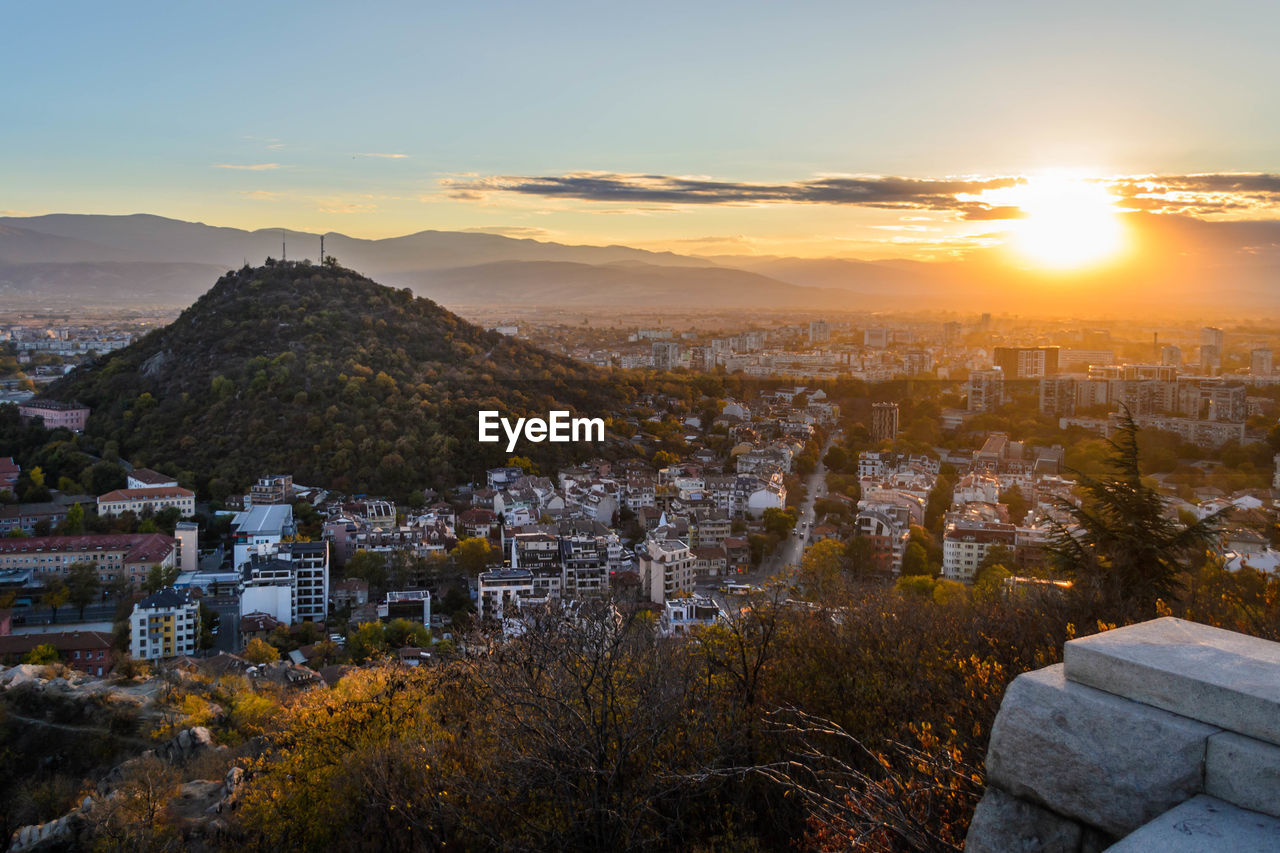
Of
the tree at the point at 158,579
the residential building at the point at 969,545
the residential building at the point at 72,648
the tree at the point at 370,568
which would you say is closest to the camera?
the residential building at the point at 72,648

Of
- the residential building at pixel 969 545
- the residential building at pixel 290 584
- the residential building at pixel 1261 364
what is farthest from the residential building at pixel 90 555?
the residential building at pixel 1261 364

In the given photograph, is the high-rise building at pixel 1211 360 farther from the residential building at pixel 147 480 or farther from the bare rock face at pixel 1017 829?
the bare rock face at pixel 1017 829

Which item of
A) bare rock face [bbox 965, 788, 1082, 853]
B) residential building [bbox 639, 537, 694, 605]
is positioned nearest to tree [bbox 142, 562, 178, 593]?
residential building [bbox 639, 537, 694, 605]

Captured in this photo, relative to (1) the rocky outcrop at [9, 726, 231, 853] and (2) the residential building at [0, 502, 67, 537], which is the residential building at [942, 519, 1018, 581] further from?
(2) the residential building at [0, 502, 67, 537]

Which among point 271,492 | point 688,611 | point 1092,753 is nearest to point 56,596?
point 271,492

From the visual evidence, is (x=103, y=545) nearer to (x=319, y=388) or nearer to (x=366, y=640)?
(x=366, y=640)

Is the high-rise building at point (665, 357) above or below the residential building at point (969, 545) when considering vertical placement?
above
